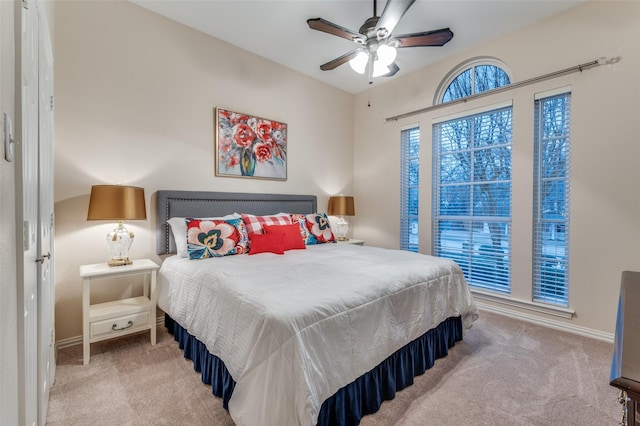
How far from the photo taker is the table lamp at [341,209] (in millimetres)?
4215

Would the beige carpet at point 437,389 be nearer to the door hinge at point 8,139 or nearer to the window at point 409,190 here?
Result: the door hinge at point 8,139

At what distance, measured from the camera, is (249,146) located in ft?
11.6

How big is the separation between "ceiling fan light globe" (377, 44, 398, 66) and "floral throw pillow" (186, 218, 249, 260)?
201cm

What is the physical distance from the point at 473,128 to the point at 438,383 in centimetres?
286

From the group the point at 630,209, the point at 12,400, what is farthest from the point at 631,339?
the point at 630,209

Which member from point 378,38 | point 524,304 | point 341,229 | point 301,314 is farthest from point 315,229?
point 524,304

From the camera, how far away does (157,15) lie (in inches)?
113

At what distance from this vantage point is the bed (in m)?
1.29

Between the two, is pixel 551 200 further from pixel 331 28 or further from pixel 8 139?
pixel 8 139

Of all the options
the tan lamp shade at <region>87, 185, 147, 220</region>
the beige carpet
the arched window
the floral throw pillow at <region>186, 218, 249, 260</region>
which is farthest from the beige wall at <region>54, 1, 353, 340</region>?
the arched window

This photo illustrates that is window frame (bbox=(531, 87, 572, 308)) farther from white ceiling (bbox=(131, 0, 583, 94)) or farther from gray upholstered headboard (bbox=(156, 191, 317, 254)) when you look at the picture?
gray upholstered headboard (bbox=(156, 191, 317, 254))

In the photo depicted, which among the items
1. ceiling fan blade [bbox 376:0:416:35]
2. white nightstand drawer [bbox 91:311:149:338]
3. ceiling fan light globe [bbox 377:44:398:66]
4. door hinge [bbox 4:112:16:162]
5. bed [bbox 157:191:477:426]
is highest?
ceiling fan blade [bbox 376:0:416:35]

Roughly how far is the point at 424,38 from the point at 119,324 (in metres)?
3.40

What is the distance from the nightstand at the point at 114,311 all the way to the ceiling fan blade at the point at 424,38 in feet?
9.26
